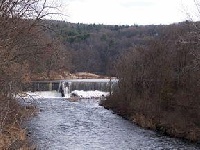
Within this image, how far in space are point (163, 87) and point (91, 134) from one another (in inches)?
308

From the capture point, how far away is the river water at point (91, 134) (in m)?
18.4

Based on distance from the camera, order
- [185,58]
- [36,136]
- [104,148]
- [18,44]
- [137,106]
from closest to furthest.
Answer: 1. [18,44]
2. [104,148]
3. [36,136]
4. [185,58]
5. [137,106]

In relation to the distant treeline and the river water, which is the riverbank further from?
the distant treeline

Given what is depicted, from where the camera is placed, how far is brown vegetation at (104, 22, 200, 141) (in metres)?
22.8

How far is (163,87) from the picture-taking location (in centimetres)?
2734

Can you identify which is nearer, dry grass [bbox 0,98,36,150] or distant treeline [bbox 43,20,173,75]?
dry grass [bbox 0,98,36,150]

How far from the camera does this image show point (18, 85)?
10906 millimetres

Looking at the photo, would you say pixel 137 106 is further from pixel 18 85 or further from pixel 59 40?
pixel 59 40

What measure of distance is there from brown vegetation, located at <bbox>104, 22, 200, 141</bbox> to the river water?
129 centimetres

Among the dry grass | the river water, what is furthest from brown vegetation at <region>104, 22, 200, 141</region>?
the dry grass

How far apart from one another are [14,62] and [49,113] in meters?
21.6

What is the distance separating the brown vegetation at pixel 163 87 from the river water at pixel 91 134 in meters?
1.29

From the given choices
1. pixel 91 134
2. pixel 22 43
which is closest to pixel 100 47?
pixel 91 134

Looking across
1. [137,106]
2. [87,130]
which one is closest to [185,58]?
[137,106]
